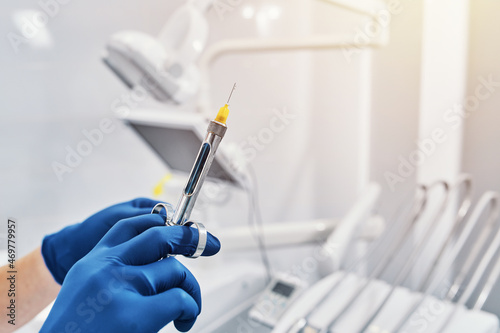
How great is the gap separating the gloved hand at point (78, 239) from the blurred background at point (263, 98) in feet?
1.10

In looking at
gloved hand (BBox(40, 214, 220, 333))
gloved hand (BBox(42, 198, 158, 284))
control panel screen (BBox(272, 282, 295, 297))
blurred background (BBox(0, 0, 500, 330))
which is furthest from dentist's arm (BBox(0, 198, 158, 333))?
control panel screen (BBox(272, 282, 295, 297))

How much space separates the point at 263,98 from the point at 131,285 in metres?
1.37

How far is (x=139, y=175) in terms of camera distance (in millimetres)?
1455

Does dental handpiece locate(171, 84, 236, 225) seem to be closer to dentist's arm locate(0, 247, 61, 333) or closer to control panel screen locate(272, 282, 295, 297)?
dentist's arm locate(0, 247, 61, 333)

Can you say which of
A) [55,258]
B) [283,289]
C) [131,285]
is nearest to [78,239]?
[55,258]

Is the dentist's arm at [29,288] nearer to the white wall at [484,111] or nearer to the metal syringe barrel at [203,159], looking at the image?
the metal syringe barrel at [203,159]

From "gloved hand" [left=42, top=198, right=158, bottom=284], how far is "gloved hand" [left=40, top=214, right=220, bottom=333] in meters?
0.12

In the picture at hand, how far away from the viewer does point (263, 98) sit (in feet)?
5.62

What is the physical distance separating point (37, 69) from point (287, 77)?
3.36ft

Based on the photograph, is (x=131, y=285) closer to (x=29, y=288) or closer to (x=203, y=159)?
(x=203, y=159)

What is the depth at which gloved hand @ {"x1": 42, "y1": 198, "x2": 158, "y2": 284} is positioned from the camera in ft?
1.95

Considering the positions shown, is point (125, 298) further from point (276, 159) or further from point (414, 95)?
point (276, 159)

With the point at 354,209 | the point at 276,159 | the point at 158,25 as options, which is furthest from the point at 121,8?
the point at 354,209

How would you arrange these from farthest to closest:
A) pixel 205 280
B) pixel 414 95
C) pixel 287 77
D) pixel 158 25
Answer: pixel 287 77 → pixel 158 25 → pixel 414 95 → pixel 205 280
